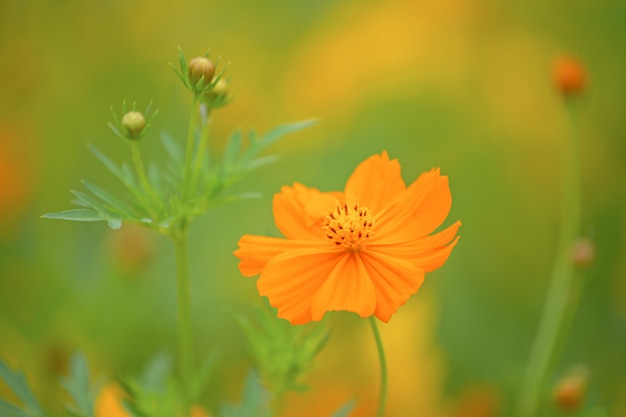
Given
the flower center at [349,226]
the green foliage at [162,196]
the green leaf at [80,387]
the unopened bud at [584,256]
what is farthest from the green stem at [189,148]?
the unopened bud at [584,256]

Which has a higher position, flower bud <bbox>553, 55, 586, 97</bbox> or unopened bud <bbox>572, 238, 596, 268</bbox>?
flower bud <bbox>553, 55, 586, 97</bbox>

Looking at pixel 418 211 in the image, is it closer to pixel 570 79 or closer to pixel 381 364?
pixel 381 364

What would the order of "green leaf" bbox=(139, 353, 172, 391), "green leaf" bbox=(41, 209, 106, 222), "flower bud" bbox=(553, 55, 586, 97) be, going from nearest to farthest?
"green leaf" bbox=(41, 209, 106, 222) → "green leaf" bbox=(139, 353, 172, 391) → "flower bud" bbox=(553, 55, 586, 97)

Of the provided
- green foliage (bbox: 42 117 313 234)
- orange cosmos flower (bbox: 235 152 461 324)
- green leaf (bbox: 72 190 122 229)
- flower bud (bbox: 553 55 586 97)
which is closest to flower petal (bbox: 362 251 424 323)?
orange cosmos flower (bbox: 235 152 461 324)

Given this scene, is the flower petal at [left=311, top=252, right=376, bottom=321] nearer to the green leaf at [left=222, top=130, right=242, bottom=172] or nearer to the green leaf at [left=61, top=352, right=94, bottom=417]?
the green leaf at [left=222, top=130, right=242, bottom=172]

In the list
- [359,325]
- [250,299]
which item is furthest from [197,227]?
[359,325]

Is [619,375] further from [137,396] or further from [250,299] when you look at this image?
[137,396]

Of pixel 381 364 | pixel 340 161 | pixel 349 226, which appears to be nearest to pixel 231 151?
pixel 349 226
